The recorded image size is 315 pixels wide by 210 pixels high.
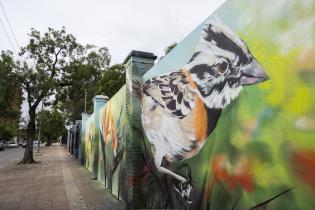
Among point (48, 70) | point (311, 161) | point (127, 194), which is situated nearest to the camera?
point (311, 161)

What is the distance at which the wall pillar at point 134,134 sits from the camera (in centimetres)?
615

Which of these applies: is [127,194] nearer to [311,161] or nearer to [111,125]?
[111,125]

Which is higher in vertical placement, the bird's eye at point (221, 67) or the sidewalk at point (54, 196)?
the bird's eye at point (221, 67)

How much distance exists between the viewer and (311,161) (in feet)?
7.15


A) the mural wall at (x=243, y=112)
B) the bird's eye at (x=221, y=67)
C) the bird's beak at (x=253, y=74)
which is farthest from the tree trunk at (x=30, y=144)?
the bird's beak at (x=253, y=74)

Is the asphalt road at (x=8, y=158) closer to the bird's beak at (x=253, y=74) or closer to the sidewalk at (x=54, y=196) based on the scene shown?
the sidewalk at (x=54, y=196)

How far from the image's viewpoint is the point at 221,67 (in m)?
3.47

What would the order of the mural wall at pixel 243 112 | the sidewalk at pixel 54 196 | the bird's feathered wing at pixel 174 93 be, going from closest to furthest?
the mural wall at pixel 243 112, the bird's feathered wing at pixel 174 93, the sidewalk at pixel 54 196

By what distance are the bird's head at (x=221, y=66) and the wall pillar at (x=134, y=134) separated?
8.15 feet

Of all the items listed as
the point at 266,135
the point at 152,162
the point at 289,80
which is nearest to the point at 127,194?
the point at 152,162

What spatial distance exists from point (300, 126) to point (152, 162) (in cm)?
357

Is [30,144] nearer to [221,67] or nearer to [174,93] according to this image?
[174,93]

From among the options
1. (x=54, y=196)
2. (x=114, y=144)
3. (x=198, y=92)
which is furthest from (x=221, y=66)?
(x=54, y=196)

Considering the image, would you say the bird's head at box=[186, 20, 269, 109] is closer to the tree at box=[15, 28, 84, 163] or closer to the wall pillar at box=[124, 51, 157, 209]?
the wall pillar at box=[124, 51, 157, 209]
